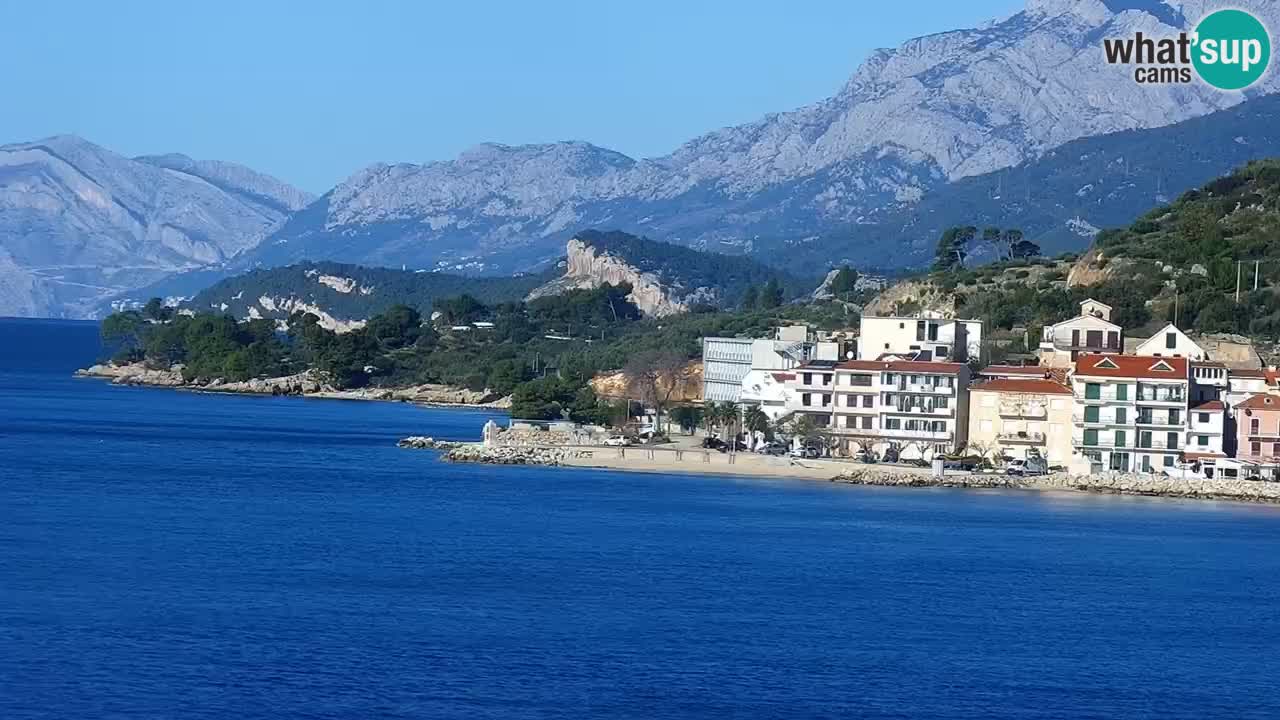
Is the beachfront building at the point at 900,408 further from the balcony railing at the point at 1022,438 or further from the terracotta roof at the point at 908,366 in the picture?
the balcony railing at the point at 1022,438

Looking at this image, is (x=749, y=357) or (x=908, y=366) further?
(x=749, y=357)

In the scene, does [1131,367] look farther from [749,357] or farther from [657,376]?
[657,376]

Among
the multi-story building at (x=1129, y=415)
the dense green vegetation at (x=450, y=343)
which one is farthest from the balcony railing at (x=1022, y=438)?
the dense green vegetation at (x=450, y=343)

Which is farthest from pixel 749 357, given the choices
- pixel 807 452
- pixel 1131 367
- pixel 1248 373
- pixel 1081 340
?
pixel 1131 367

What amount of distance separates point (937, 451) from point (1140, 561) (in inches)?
737

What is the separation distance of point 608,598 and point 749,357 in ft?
140

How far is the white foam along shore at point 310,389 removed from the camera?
101m

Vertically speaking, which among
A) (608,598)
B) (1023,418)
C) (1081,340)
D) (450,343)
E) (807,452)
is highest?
(450,343)

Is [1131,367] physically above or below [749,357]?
below

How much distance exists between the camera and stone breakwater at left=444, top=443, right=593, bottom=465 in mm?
63219

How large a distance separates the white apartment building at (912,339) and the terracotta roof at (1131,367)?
7.23 meters

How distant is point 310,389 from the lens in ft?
357

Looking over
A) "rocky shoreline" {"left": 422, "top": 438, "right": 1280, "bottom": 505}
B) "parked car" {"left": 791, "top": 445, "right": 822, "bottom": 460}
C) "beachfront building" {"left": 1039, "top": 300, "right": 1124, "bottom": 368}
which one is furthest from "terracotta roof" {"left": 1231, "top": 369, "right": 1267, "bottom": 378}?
"parked car" {"left": 791, "top": 445, "right": 822, "bottom": 460}

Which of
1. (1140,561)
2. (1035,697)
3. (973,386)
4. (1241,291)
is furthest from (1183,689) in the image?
(1241,291)
